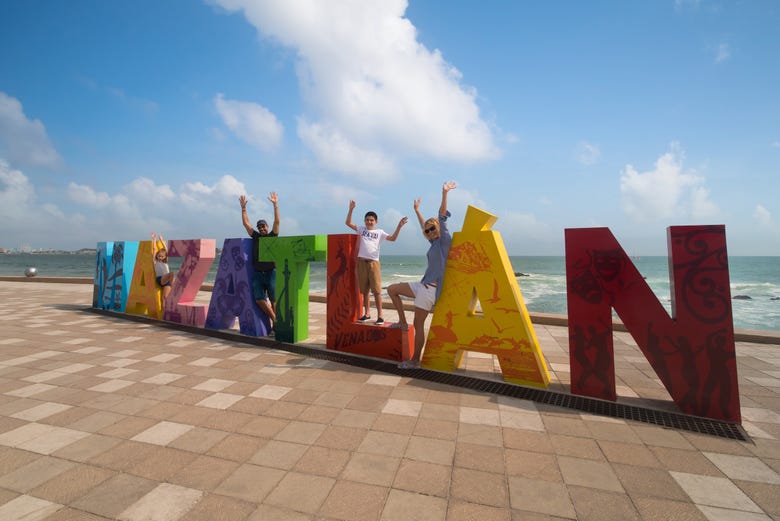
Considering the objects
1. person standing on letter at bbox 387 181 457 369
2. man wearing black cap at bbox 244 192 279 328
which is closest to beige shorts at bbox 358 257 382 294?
person standing on letter at bbox 387 181 457 369

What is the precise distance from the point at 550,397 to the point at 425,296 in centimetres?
212

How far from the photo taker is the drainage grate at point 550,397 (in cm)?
370

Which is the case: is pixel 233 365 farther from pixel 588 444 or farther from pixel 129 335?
pixel 588 444

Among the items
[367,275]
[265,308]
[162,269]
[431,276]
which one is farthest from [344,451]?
[162,269]

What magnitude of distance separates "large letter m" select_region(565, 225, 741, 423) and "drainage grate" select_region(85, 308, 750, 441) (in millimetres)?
175

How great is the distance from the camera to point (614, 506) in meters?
2.47

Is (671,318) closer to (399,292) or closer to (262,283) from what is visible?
(399,292)

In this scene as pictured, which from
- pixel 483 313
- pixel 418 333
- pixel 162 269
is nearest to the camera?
pixel 483 313

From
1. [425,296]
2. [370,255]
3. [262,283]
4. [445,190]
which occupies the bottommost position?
[425,296]

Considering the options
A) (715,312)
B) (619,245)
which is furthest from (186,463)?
(715,312)

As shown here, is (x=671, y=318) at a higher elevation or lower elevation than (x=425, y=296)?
lower

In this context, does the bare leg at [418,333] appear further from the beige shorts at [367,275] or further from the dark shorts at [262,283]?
the dark shorts at [262,283]

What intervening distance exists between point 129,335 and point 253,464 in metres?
6.42

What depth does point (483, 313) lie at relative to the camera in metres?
5.11
